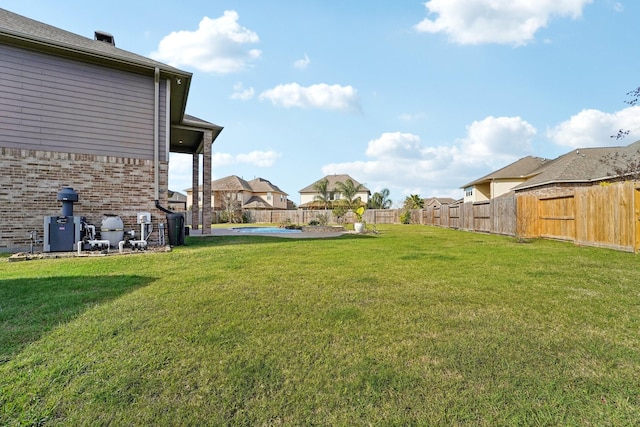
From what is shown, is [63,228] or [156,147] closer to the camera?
[63,228]

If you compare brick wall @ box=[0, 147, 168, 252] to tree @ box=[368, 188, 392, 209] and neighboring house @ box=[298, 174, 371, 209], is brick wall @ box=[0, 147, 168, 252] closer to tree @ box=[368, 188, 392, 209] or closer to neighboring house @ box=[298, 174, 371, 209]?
neighboring house @ box=[298, 174, 371, 209]

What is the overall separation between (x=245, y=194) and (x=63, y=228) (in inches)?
1390

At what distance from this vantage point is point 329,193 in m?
42.5

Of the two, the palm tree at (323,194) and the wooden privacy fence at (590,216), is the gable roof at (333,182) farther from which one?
the wooden privacy fence at (590,216)

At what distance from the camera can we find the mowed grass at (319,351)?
182 cm

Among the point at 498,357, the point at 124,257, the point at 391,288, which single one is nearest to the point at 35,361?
the point at 498,357

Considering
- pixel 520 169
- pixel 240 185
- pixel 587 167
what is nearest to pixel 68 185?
pixel 587 167

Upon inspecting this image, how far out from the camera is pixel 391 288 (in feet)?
14.6

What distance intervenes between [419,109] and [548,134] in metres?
9.29

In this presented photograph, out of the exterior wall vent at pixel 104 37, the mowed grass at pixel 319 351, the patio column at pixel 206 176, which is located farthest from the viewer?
the patio column at pixel 206 176

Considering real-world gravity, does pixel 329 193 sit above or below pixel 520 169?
below

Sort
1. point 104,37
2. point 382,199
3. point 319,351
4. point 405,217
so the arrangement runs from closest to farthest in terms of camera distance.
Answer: point 319,351, point 104,37, point 405,217, point 382,199

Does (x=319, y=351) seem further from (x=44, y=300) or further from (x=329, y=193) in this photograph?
(x=329, y=193)

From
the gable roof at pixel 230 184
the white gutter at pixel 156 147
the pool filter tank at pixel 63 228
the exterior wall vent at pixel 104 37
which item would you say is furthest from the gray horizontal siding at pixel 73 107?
the gable roof at pixel 230 184
